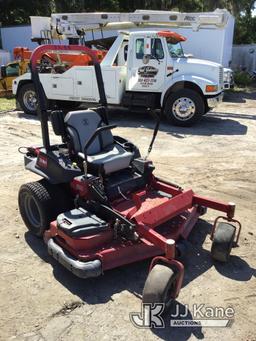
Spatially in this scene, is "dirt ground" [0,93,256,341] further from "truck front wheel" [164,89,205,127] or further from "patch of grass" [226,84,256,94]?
"patch of grass" [226,84,256,94]

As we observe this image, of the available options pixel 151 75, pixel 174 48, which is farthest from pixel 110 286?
pixel 174 48

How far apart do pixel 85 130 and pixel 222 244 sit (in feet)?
6.30

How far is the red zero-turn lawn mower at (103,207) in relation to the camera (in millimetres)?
3623

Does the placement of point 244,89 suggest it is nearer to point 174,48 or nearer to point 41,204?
point 174,48

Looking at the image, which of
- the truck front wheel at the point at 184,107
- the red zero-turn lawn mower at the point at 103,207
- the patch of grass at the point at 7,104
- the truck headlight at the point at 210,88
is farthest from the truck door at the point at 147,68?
the red zero-turn lawn mower at the point at 103,207

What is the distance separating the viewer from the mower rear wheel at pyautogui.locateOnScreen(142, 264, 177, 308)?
3145 millimetres

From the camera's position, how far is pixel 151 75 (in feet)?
35.1

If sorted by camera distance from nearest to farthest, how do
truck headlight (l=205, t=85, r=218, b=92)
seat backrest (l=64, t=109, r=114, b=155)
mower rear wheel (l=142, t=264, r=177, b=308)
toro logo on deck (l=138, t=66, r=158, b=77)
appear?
mower rear wheel (l=142, t=264, r=177, b=308) < seat backrest (l=64, t=109, r=114, b=155) < truck headlight (l=205, t=85, r=218, b=92) < toro logo on deck (l=138, t=66, r=158, b=77)

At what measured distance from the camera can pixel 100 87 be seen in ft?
16.8

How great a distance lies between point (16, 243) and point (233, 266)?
89.8 inches

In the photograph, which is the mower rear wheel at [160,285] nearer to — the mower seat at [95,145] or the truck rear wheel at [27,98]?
the mower seat at [95,145]

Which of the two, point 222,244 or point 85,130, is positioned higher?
point 85,130

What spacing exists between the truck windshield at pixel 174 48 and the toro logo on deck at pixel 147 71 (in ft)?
1.92

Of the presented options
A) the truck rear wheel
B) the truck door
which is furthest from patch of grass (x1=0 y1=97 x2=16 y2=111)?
the truck door
